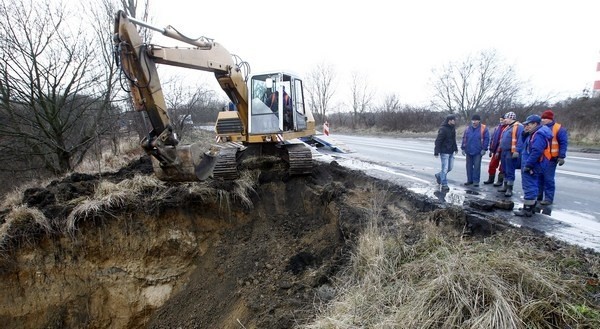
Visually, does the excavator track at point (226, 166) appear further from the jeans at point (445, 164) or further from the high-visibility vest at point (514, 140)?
the high-visibility vest at point (514, 140)

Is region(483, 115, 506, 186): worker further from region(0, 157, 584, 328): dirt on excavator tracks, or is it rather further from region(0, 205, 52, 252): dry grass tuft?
region(0, 205, 52, 252): dry grass tuft

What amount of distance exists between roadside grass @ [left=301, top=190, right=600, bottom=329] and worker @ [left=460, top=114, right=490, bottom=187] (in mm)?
3749

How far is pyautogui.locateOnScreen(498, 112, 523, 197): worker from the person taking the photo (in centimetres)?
616

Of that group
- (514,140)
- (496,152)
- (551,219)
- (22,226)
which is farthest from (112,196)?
(496,152)

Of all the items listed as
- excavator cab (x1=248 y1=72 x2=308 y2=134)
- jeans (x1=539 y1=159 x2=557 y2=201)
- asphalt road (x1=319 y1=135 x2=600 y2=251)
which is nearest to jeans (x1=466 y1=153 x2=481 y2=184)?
asphalt road (x1=319 y1=135 x2=600 y2=251)

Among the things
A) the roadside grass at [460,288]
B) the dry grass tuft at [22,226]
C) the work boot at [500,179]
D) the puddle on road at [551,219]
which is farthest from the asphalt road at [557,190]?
the dry grass tuft at [22,226]

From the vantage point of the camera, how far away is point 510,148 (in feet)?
20.8

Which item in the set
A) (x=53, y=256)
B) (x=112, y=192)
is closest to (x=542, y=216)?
(x=112, y=192)

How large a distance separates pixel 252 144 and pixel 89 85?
755cm

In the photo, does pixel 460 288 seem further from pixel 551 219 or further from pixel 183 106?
pixel 183 106

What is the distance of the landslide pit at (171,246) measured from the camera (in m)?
4.54

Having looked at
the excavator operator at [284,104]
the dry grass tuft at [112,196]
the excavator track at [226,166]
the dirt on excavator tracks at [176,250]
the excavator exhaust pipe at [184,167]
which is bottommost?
the dirt on excavator tracks at [176,250]

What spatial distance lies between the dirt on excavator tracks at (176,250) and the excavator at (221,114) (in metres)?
0.87

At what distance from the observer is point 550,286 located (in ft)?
7.82
